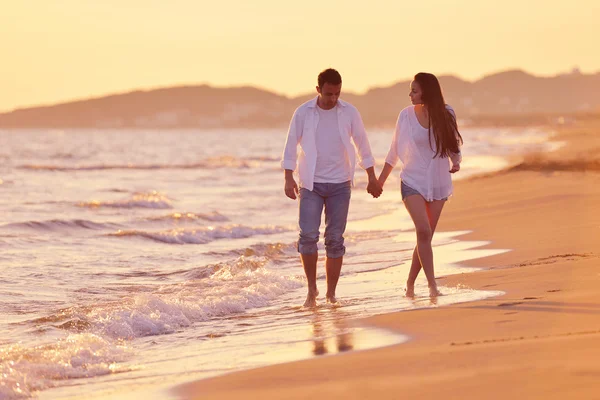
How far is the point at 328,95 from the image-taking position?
7379 millimetres

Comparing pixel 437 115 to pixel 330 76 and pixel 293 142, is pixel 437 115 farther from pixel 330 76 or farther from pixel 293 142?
pixel 293 142

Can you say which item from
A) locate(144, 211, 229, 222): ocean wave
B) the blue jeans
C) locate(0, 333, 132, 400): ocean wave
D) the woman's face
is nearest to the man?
the blue jeans

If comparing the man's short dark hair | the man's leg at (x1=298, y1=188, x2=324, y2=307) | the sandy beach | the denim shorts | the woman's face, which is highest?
the man's short dark hair

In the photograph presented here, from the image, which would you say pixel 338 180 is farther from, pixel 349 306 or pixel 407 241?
pixel 407 241

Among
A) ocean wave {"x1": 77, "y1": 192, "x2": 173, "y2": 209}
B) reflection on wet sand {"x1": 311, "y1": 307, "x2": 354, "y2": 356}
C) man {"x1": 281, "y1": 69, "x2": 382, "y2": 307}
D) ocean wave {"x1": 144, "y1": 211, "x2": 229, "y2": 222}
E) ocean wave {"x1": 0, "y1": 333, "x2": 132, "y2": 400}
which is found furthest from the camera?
ocean wave {"x1": 77, "y1": 192, "x2": 173, "y2": 209}

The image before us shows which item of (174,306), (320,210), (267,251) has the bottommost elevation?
(267,251)

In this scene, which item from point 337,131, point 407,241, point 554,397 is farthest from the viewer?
point 407,241

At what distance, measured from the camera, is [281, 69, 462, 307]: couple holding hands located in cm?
724

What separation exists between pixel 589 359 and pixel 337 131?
3.56 m

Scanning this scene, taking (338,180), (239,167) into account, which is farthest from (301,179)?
(239,167)

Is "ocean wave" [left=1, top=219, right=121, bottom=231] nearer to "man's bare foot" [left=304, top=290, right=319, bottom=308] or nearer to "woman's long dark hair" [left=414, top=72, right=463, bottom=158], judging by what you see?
"man's bare foot" [left=304, top=290, right=319, bottom=308]

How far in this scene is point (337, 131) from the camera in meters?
7.51

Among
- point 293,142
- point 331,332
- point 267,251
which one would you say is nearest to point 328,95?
point 293,142

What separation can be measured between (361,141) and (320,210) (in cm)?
62
